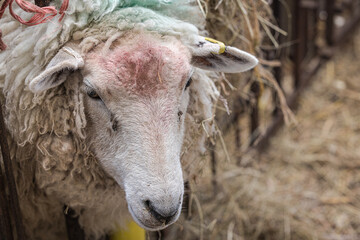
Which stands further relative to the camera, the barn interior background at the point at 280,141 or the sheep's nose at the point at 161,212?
the barn interior background at the point at 280,141

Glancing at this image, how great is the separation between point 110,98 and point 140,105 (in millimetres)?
98

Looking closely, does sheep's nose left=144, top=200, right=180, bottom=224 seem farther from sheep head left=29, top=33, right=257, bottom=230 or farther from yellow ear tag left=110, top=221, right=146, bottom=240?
yellow ear tag left=110, top=221, right=146, bottom=240

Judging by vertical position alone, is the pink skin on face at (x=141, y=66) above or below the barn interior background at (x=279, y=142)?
above

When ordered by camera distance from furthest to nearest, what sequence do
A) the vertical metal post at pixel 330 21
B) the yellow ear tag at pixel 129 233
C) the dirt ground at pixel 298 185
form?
1. the vertical metal post at pixel 330 21
2. the dirt ground at pixel 298 185
3. the yellow ear tag at pixel 129 233

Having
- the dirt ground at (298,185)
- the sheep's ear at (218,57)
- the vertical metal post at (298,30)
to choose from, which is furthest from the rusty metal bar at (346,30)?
the sheep's ear at (218,57)

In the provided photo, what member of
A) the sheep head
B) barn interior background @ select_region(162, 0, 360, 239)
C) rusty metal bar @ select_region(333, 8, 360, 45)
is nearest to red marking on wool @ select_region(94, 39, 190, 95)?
the sheep head

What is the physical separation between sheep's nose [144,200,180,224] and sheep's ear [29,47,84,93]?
475 millimetres

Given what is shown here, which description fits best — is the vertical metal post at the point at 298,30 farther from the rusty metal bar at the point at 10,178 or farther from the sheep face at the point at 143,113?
the rusty metal bar at the point at 10,178

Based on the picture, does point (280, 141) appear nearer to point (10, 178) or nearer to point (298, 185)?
point (298, 185)

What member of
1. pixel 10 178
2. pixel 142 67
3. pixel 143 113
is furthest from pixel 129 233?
pixel 142 67

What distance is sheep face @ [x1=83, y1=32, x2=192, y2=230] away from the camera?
138cm

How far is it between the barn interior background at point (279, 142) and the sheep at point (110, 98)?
1.02 feet

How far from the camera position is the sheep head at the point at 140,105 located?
1.38 m

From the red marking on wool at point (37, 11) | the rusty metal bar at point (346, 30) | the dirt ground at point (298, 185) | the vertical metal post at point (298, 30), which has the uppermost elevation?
the red marking on wool at point (37, 11)
